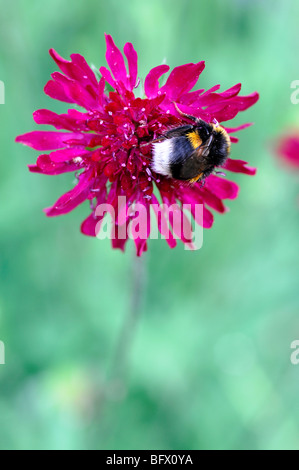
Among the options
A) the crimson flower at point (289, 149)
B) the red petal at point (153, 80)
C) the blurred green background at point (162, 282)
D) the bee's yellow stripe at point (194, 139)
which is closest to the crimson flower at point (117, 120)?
the red petal at point (153, 80)

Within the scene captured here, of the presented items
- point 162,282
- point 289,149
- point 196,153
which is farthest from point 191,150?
point 162,282

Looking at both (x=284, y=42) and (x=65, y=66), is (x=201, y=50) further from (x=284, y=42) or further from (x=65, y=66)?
(x=65, y=66)

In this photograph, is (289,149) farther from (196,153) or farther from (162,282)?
(196,153)

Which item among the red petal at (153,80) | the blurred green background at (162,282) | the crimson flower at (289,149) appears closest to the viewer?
the red petal at (153,80)

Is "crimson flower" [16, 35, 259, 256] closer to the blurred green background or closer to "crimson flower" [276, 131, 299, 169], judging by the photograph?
"crimson flower" [276, 131, 299, 169]

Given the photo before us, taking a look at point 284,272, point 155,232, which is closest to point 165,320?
point 284,272

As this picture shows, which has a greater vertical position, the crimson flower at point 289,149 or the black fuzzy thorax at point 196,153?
the crimson flower at point 289,149

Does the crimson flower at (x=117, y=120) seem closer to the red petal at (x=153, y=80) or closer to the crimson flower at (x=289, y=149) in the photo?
the red petal at (x=153, y=80)
